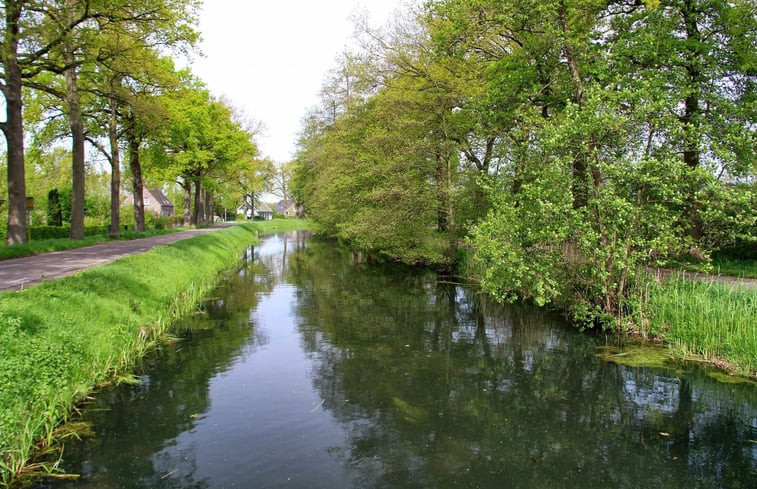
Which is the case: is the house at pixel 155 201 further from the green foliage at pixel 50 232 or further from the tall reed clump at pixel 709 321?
the tall reed clump at pixel 709 321

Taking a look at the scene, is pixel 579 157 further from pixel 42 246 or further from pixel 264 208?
pixel 264 208

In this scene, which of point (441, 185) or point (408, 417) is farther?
point (441, 185)

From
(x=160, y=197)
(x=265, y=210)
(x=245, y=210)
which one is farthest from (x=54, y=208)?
(x=265, y=210)

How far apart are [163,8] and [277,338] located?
13684mm

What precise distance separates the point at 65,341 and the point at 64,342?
58mm

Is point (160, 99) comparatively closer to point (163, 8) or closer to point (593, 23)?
point (163, 8)

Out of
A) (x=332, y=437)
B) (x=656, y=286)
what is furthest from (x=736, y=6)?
(x=332, y=437)

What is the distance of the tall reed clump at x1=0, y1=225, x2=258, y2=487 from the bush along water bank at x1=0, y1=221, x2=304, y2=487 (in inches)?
0.5

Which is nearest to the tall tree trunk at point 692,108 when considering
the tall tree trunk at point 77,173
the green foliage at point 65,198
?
the tall tree trunk at point 77,173

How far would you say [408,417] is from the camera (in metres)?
7.90

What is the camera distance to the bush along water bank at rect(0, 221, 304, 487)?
20.4ft

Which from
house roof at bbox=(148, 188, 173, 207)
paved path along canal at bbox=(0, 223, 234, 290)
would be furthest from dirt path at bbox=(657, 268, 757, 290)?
house roof at bbox=(148, 188, 173, 207)

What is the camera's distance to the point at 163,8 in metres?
18.7

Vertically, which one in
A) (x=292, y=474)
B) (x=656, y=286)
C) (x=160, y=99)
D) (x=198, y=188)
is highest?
(x=160, y=99)
